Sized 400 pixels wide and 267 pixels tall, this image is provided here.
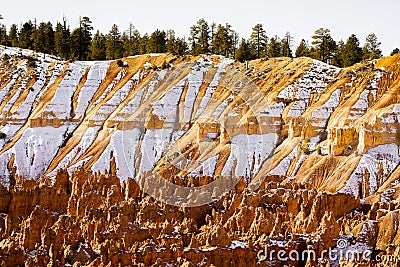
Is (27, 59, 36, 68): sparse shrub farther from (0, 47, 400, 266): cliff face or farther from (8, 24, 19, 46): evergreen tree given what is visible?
(8, 24, 19, 46): evergreen tree

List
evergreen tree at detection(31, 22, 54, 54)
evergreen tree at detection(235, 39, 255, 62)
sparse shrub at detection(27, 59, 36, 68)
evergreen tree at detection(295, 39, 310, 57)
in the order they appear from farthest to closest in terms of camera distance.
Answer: evergreen tree at detection(31, 22, 54, 54) → evergreen tree at detection(295, 39, 310, 57) → sparse shrub at detection(27, 59, 36, 68) → evergreen tree at detection(235, 39, 255, 62)

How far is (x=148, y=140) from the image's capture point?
73.4m

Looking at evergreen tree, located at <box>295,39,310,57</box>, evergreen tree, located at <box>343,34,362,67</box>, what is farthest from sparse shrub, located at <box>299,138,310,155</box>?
evergreen tree, located at <box>295,39,310,57</box>

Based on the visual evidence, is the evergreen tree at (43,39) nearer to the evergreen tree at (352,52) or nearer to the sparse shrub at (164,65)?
the sparse shrub at (164,65)

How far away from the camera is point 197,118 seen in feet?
248

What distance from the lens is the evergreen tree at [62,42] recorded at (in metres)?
101

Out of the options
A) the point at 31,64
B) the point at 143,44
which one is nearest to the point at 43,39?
the point at 31,64

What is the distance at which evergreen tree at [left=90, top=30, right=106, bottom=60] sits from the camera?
330 ft

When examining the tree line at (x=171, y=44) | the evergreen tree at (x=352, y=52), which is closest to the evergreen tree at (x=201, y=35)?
the tree line at (x=171, y=44)

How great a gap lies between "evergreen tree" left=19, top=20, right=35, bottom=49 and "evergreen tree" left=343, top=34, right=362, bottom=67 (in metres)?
49.5

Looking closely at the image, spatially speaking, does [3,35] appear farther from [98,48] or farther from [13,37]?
[98,48]

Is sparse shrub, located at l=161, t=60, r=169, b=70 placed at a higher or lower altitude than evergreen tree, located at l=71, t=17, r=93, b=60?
lower

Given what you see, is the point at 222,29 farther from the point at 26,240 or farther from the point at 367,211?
the point at 26,240

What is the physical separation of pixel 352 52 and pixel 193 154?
95.5ft
